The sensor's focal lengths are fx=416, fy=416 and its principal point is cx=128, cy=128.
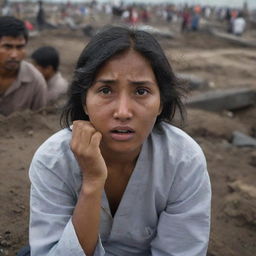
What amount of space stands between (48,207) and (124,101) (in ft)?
1.84

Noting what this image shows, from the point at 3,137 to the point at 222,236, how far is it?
7.44ft

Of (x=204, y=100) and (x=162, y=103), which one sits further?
(x=204, y=100)

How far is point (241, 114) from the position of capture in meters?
7.84

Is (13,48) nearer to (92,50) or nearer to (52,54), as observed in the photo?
(52,54)

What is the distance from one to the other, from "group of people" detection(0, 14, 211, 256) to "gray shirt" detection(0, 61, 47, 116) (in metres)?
2.72

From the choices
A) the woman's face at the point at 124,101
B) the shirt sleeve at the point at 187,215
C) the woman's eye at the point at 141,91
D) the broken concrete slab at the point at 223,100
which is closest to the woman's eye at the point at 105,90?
the woman's face at the point at 124,101

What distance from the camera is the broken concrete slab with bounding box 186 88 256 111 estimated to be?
709 cm

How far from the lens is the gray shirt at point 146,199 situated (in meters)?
1.76

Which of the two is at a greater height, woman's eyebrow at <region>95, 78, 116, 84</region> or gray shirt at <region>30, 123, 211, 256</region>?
woman's eyebrow at <region>95, 78, 116, 84</region>

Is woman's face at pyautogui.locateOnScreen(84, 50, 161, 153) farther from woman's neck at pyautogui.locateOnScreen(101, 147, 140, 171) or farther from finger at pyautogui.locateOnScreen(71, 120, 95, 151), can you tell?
woman's neck at pyautogui.locateOnScreen(101, 147, 140, 171)

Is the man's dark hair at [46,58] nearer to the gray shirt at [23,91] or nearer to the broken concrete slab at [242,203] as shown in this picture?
the gray shirt at [23,91]

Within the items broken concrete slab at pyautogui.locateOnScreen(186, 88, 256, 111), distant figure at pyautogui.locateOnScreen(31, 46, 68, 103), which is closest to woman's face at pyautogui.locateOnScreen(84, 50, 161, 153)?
distant figure at pyautogui.locateOnScreen(31, 46, 68, 103)

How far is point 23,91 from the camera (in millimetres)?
4582

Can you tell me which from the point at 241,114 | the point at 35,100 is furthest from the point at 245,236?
the point at 241,114
